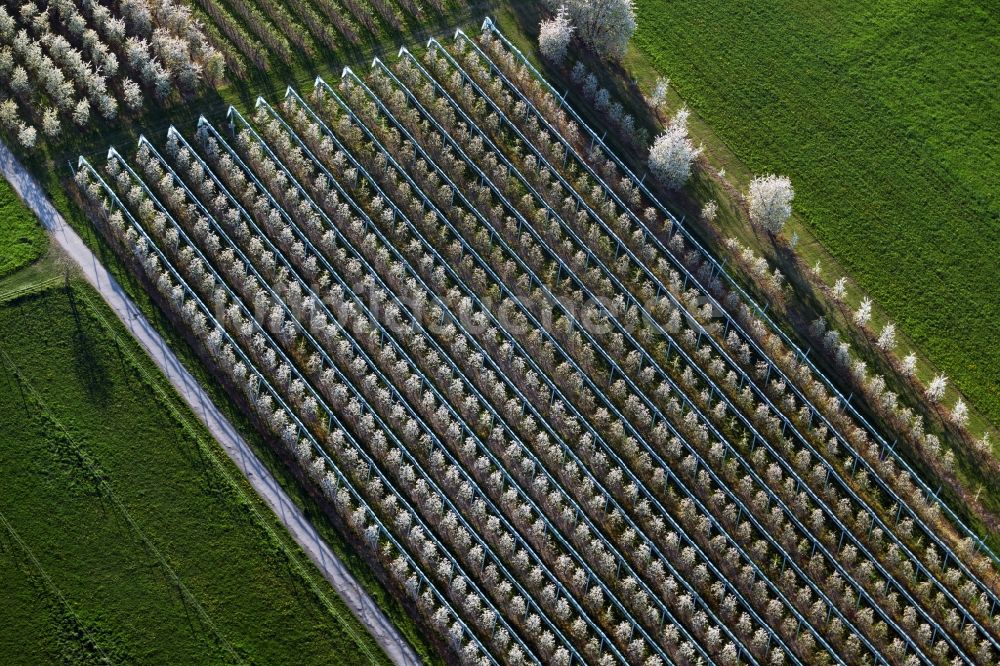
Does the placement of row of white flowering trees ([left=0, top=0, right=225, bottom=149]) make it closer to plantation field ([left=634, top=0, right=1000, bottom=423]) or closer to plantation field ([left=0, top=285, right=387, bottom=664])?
plantation field ([left=0, top=285, right=387, bottom=664])

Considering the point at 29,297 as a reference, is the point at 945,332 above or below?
below

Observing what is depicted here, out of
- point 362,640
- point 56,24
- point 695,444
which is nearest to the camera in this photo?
point 362,640

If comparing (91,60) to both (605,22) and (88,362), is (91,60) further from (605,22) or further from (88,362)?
(605,22)

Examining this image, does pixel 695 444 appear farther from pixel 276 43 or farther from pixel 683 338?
pixel 276 43

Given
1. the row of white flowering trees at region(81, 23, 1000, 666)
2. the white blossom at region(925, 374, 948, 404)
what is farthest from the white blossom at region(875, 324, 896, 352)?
the row of white flowering trees at region(81, 23, 1000, 666)

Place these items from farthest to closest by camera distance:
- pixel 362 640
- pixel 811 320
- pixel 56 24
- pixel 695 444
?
pixel 56 24
pixel 811 320
pixel 695 444
pixel 362 640

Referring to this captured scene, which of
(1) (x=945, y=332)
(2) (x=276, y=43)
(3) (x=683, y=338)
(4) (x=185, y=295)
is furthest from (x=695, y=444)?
(2) (x=276, y=43)

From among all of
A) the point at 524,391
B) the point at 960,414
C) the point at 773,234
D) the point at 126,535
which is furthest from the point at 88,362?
the point at 960,414

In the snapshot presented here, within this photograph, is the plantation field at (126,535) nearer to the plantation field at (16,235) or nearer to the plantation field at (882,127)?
the plantation field at (16,235)
